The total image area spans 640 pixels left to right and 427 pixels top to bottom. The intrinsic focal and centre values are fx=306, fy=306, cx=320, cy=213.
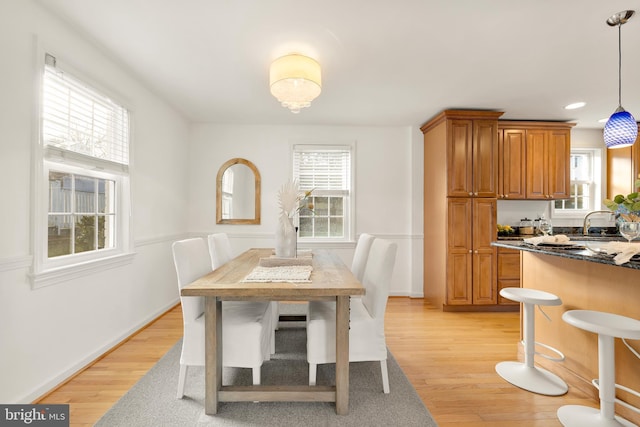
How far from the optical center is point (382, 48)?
2400 millimetres

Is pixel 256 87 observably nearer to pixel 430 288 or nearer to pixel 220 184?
pixel 220 184

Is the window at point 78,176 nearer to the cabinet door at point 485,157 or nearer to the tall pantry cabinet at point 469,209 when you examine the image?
the tall pantry cabinet at point 469,209

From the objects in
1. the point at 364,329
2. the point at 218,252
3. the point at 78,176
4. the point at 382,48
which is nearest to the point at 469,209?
the point at 382,48

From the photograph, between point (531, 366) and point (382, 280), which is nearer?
point (382, 280)

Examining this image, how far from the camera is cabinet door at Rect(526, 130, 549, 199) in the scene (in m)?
4.12

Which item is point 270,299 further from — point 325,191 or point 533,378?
point 325,191

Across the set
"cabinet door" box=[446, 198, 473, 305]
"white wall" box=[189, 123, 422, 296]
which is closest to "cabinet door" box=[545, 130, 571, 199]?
"cabinet door" box=[446, 198, 473, 305]

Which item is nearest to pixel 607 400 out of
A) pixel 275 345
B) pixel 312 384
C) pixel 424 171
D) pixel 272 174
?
pixel 312 384

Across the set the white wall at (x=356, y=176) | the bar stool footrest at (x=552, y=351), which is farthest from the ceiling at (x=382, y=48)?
the bar stool footrest at (x=552, y=351)

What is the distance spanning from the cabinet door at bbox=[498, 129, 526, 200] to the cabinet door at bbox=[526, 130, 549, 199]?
0.07 meters

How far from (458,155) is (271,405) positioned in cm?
333

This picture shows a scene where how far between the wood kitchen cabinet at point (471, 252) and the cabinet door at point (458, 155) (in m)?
0.15

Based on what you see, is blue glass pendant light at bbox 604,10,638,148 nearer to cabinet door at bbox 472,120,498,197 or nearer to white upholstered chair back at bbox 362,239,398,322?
cabinet door at bbox 472,120,498,197

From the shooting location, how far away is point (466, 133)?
3.77m
